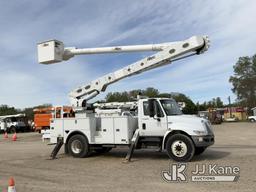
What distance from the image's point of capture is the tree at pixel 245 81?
92562mm

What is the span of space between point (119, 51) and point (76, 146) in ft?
14.7

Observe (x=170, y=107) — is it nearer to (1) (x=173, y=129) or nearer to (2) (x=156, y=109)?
(2) (x=156, y=109)

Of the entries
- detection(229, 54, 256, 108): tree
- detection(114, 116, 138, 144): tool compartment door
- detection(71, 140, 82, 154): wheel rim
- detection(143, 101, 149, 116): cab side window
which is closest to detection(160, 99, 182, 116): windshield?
detection(143, 101, 149, 116): cab side window

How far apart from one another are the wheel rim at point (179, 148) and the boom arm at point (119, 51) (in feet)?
11.7

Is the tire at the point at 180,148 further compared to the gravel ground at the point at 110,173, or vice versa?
the tire at the point at 180,148

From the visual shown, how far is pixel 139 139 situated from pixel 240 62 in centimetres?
8631

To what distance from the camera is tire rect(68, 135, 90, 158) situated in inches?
622

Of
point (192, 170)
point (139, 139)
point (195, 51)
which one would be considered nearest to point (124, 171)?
point (192, 170)

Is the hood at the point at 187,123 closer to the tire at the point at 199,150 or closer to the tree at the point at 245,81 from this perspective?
the tire at the point at 199,150

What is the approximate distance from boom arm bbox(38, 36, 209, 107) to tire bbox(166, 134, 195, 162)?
3386mm


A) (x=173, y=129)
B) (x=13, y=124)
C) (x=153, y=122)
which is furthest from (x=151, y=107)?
(x=13, y=124)

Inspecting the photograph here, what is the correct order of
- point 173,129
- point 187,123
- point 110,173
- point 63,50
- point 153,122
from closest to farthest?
point 110,173, point 187,123, point 173,129, point 153,122, point 63,50

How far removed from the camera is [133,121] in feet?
50.6

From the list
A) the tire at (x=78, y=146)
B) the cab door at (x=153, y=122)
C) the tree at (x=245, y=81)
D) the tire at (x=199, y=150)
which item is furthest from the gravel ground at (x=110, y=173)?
the tree at (x=245, y=81)
